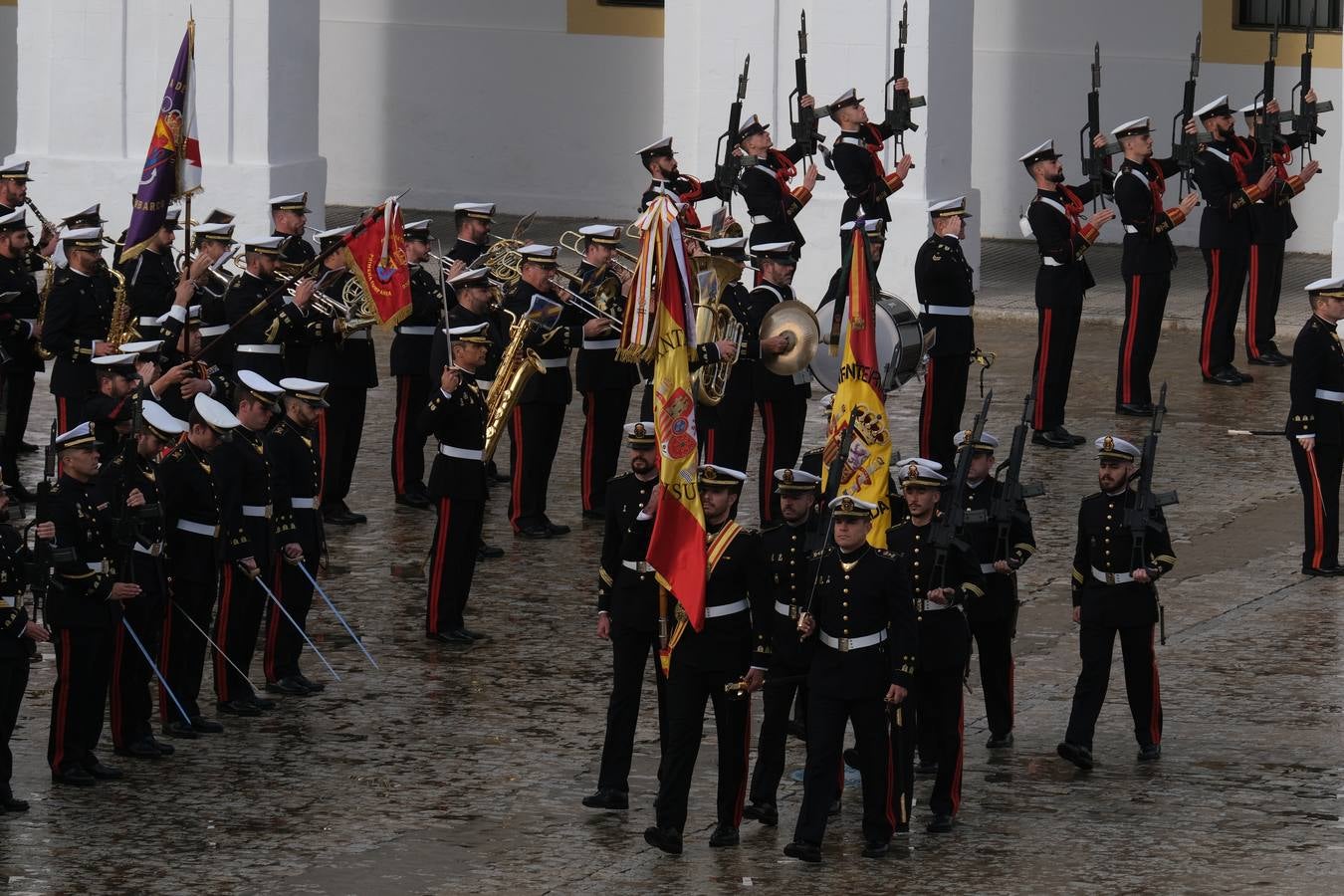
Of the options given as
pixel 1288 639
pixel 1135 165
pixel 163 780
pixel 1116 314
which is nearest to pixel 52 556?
pixel 163 780

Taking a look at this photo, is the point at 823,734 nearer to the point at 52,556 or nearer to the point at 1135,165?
the point at 52,556

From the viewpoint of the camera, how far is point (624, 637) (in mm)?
10125

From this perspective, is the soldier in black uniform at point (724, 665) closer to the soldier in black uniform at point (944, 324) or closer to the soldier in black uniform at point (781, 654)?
the soldier in black uniform at point (781, 654)

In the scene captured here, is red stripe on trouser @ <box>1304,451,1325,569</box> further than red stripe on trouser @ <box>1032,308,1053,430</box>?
No

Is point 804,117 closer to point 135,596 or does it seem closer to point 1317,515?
point 1317,515

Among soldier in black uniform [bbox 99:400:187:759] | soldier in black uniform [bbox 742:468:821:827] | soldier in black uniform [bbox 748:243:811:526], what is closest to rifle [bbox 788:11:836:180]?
soldier in black uniform [bbox 748:243:811:526]

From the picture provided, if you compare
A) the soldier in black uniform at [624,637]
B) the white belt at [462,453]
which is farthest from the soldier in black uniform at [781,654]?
the white belt at [462,453]

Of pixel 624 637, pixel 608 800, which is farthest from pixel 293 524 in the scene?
pixel 608 800

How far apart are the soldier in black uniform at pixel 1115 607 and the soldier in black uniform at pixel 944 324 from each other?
484 cm

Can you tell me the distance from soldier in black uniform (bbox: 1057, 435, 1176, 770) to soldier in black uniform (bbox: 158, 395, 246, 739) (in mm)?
3662

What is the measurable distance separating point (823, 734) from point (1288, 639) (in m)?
3.69

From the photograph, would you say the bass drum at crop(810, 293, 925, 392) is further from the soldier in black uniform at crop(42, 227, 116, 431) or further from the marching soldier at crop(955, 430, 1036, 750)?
the soldier in black uniform at crop(42, 227, 116, 431)

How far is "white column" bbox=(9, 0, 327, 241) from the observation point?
21.6 metres

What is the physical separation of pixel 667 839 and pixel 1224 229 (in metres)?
10.5
